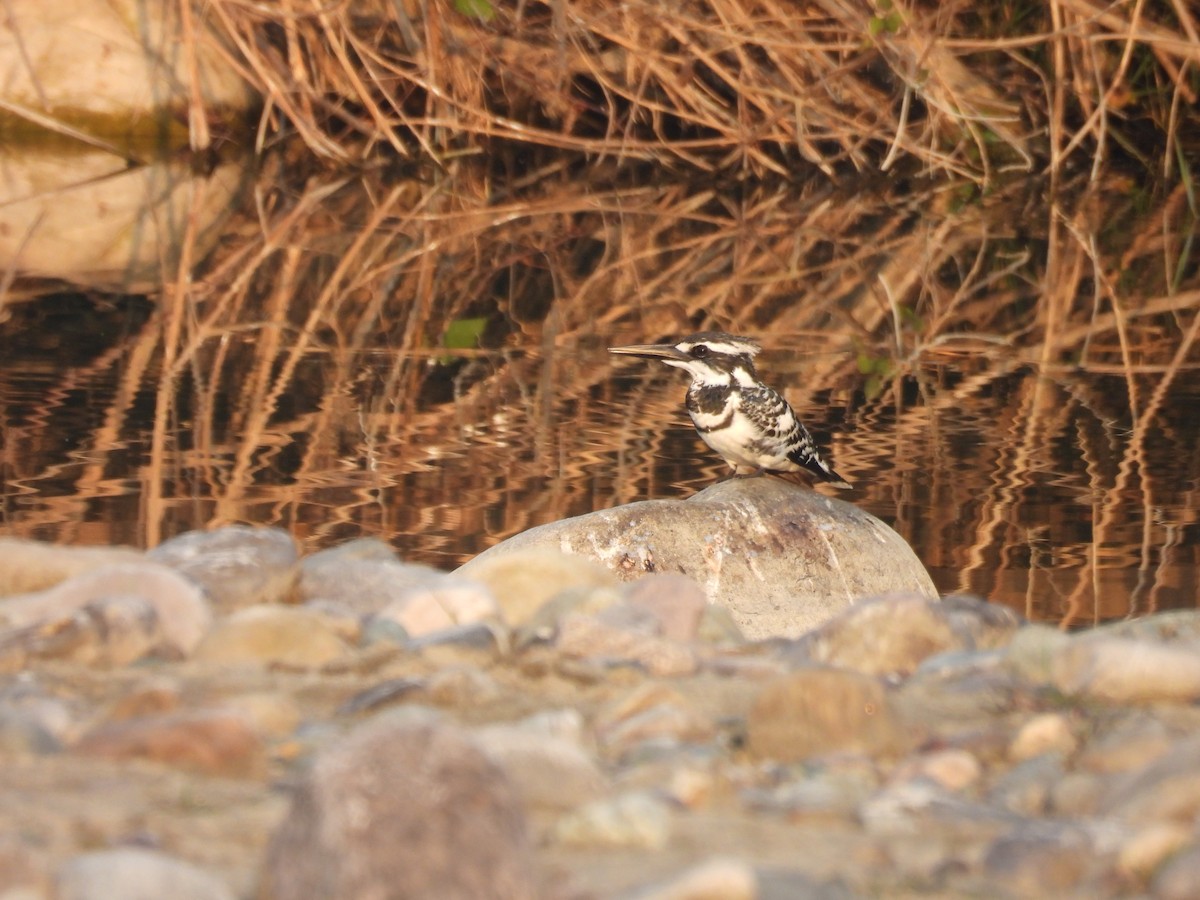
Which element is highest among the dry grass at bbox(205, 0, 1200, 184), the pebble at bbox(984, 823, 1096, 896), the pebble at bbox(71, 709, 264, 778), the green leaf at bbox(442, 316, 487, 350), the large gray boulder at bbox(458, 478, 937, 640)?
the dry grass at bbox(205, 0, 1200, 184)

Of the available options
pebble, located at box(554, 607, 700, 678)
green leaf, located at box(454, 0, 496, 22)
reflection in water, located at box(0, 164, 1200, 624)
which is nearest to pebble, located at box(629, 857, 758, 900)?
pebble, located at box(554, 607, 700, 678)

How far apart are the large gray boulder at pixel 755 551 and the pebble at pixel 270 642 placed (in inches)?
48.2

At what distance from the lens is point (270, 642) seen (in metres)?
2.51

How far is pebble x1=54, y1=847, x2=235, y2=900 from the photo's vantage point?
5.02 ft

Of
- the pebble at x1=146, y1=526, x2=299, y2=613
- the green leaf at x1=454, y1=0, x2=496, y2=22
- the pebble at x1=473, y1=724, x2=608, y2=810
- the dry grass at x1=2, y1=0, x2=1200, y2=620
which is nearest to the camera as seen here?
the pebble at x1=473, y1=724, x2=608, y2=810

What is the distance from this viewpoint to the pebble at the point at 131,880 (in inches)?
60.3

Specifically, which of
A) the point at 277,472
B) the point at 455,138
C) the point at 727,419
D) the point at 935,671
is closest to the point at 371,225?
the point at 455,138

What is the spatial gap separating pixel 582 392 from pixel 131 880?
4401mm

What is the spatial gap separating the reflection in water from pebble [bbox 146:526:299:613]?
48.9 inches

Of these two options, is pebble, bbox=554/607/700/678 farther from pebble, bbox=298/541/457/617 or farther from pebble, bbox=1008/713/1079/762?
pebble, bbox=1008/713/1079/762

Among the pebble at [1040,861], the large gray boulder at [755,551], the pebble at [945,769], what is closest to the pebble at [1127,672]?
the pebble at [945,769]

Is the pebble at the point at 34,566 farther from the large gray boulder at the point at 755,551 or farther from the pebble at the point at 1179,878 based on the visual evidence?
the pebble at the point at 1179,878

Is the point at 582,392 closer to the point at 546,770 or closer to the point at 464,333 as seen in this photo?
the point at 464,333

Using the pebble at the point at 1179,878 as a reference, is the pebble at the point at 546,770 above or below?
below
